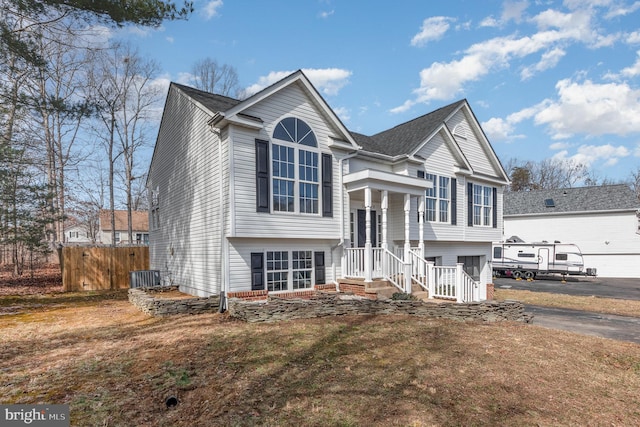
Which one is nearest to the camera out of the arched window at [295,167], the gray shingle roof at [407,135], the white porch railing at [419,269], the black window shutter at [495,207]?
the arched window at [295,167]

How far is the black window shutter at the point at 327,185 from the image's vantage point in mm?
11039

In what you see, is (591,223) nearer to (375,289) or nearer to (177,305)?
(375,289)

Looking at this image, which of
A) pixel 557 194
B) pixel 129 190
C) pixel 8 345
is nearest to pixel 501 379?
pixel 8 345

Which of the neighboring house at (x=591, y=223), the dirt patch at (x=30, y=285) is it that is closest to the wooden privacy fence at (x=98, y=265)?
the dirt patch at (x=30, y=285)

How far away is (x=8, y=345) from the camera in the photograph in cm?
680

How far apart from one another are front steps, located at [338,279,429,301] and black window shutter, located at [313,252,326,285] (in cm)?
63

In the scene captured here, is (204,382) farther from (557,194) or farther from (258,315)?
(557,194)

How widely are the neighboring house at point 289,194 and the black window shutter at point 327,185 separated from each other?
41 mm

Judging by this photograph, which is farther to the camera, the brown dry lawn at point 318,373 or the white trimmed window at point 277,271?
the white trimmed window at point 277,271

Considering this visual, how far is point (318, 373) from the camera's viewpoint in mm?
5285

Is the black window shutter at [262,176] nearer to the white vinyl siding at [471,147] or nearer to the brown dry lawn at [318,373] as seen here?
the brown dry lawn at [318,373]

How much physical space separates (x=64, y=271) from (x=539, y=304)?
2091cm

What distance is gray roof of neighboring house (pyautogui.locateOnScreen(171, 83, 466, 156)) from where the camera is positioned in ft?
38.7

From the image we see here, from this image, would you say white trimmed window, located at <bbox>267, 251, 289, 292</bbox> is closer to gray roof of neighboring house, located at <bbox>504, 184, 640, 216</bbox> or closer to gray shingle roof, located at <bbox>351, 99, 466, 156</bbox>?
gray shingle roof, located at <bbox>351, 99, 466, 156</bbox>
